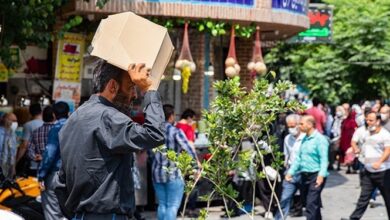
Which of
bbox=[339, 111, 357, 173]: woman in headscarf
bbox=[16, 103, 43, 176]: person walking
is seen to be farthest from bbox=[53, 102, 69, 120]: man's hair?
bbox=[339, 111, 357, 173]: woman in headscarf

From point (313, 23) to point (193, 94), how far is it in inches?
259

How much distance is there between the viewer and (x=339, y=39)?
3212cm

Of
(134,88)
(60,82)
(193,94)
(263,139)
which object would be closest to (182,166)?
(263,139)

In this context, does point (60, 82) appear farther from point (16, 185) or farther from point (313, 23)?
point (313, 23)

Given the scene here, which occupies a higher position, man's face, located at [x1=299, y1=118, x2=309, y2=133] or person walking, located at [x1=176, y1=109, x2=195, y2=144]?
man's face, located at [x1=299, y1=118, x2=309, y2=133]

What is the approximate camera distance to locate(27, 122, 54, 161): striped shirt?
34.9 ft

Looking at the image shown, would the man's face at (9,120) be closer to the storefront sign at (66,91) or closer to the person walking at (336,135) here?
the storefront sign at (66,91)

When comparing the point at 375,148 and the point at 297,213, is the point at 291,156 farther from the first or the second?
the point at 297,213

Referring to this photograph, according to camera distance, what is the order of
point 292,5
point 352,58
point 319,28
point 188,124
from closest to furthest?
point 188,124, point 292,5, point 319,28, point 352,58

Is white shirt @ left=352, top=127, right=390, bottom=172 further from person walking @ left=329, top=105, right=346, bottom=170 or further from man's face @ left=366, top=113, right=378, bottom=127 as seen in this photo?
person walking @ left=329, top=105, right=346, bottom=170

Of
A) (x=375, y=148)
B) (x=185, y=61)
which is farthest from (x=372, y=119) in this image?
(x=185, y=61)

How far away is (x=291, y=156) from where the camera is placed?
12.0 meters

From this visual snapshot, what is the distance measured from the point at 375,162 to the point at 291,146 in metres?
1.31

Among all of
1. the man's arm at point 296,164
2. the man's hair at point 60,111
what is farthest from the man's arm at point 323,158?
the man's hair at point 60,111
